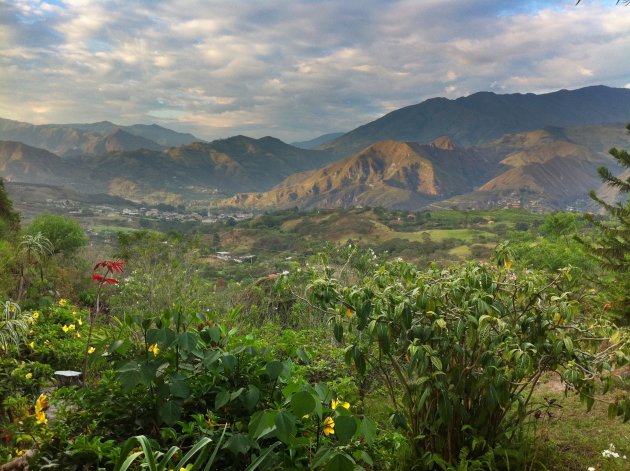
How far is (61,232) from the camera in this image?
1992 centimetres

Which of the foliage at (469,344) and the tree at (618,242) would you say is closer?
the foliage at (469,344)

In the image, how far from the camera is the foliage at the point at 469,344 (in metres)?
2.77

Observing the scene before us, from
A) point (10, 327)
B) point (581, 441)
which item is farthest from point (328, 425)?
point (581, 441)

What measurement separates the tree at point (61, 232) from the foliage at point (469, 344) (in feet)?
63.7

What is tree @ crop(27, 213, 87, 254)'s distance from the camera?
1944cm

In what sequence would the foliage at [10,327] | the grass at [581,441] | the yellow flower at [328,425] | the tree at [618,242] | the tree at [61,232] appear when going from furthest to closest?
the tree at [61,232] < the tree at [618,242] < the grass at [581,441] < the foliage at [10,327] < the yellow flower at [328,425]

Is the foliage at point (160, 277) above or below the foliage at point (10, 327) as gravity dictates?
below

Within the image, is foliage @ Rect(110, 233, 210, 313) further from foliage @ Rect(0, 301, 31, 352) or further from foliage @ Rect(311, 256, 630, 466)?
foliage @ Rect(311, 256, 630, 466)

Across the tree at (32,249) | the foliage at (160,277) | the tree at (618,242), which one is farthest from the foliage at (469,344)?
the tree at (618,242)

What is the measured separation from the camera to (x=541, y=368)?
2.97 m

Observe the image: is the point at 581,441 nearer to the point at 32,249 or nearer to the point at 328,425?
the point at 328,425

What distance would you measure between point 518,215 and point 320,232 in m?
42.2

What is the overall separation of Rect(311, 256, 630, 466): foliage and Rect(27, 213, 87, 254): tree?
765 inches

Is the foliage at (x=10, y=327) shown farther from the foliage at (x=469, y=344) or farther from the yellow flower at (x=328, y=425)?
the yellow flower at (x=328, y=425)
